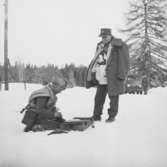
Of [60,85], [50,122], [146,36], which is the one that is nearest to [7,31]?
[60,85]

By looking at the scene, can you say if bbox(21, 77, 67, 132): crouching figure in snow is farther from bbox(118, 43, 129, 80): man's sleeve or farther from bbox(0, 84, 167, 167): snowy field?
bbox(118, 43, 129, 80): man's sleeve

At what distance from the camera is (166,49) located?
18469mm

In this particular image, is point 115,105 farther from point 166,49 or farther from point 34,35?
point 166,49

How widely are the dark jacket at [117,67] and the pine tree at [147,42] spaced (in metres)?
11.1

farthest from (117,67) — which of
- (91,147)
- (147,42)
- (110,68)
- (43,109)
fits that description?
(147,42)

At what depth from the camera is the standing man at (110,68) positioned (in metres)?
3.99

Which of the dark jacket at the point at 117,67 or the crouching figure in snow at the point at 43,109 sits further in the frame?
the dark jacket at the point at 117,67

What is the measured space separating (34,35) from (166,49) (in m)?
16.4

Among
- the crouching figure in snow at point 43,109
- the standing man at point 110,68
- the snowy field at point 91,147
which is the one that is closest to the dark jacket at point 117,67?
the standing man at point 110,68

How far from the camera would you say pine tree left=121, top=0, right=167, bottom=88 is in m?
15.4

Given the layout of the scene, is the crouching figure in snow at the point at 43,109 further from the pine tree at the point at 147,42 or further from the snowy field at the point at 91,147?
the pine tree at the point at 147,42

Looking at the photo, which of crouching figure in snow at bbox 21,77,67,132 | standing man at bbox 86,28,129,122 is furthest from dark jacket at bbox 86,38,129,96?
crouching figure in snow at bbox 21,77,67,132

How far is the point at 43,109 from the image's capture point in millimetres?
3357

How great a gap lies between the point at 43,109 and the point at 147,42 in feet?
47.1
